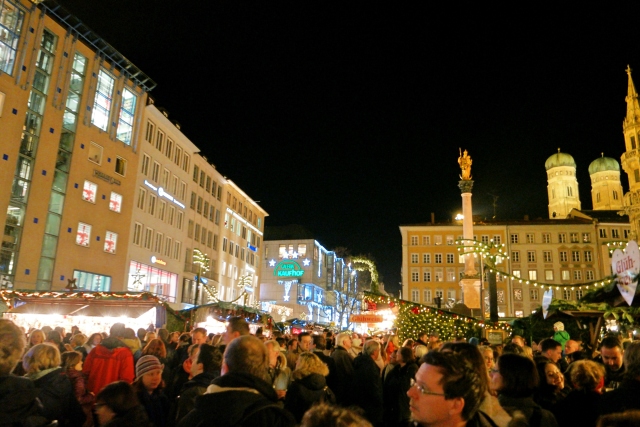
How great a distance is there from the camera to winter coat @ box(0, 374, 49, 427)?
156 inches

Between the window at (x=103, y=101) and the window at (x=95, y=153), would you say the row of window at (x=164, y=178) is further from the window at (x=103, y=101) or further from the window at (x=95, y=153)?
the window at (x=103, y=101)

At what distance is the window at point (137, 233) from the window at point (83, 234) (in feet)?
15.4

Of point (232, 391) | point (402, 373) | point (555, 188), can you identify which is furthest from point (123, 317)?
point (555, 188)

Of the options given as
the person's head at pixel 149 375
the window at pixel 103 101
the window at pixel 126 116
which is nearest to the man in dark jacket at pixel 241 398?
the person's head at pixel 149 375

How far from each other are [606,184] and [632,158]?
43136mm

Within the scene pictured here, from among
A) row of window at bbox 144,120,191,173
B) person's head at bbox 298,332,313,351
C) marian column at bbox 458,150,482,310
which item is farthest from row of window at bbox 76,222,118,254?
person's head at bbox 298,332,313,351

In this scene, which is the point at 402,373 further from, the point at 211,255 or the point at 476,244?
the point at 211,255

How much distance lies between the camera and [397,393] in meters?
7.23

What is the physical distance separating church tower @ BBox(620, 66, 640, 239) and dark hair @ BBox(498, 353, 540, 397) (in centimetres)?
6076

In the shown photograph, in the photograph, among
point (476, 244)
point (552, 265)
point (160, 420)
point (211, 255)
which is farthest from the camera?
point (552, 265)

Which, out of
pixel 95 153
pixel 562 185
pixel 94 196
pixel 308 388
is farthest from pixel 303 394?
pixel 562 185

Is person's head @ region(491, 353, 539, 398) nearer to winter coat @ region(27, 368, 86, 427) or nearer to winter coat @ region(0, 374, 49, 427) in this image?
winter coat @ region(0, 374, 49, 427)

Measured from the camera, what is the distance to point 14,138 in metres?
29.6

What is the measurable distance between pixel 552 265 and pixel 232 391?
3230 inches
